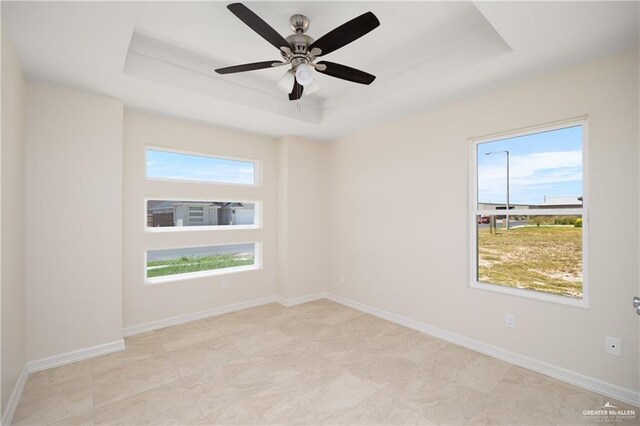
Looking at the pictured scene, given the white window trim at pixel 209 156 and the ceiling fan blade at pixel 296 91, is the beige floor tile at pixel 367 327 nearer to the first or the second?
the white window trim at pixel 209 156

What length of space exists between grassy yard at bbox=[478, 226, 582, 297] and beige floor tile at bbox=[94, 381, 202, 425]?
9.25 feet

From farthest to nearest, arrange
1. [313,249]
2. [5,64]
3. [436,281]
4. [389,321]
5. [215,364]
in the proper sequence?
[313,249]
[389,321]
[436,281]
[215,364]
[5,64]

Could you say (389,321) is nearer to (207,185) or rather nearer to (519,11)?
(207,185)

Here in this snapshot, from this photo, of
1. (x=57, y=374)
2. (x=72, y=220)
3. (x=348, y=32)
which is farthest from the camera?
(x=72, y=220)

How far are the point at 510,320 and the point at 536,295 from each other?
0.32 m

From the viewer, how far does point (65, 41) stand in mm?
2020

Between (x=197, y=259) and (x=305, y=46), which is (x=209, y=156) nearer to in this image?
(x=197, y=259)

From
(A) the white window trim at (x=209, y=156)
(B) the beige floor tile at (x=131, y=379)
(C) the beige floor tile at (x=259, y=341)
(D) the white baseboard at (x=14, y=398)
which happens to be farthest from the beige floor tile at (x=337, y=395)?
(A) the white window trim at (x=209, y=156)

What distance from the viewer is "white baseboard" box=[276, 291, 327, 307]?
172 inches

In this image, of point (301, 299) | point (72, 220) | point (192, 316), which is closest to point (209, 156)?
point (72, 220)

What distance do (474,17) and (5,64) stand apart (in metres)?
3.20

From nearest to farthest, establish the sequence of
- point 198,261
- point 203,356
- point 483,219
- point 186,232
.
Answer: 1. point 203,356
2. point 483,219
3. point 186,232
4. point 198,261

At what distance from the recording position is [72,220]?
2.72m

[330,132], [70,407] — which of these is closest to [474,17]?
[330,132]
